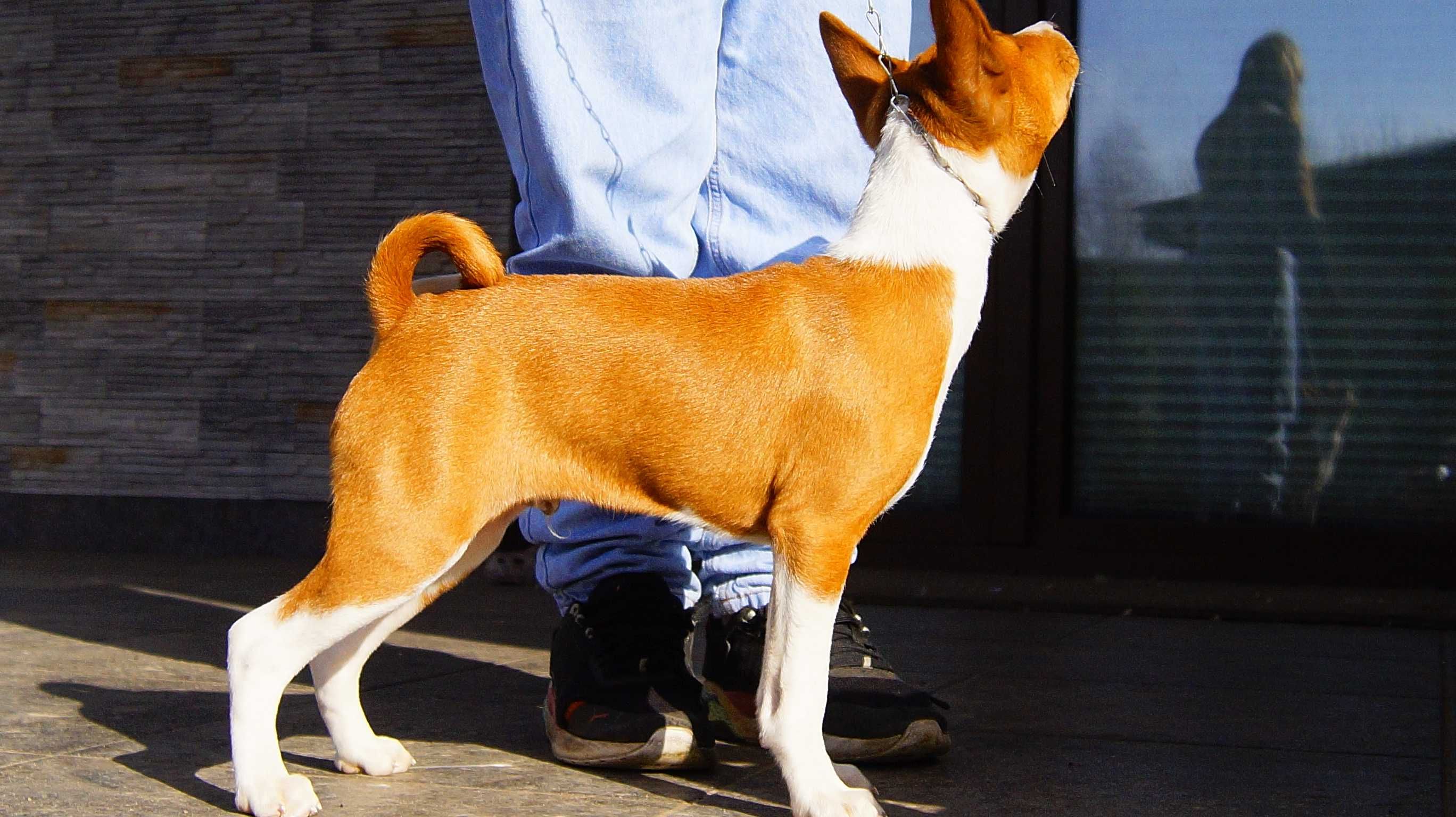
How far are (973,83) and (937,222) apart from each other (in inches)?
7.4

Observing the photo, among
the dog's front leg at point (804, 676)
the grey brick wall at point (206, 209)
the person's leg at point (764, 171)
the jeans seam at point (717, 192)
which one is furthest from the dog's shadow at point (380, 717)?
the grey brick wall at point (206, 209)

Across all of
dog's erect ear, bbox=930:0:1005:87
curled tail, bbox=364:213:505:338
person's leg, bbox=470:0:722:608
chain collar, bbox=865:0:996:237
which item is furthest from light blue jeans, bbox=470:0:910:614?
dog's erect ear, bbox=930:0:1005:87

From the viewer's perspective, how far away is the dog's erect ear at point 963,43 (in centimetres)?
179

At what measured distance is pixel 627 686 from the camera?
213 centimetres

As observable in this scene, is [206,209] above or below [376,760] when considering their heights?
above

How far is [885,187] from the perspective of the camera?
Answer: 197 cm

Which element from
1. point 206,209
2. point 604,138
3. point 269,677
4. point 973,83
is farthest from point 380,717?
point 206,209

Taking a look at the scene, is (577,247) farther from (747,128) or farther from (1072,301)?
(1072,301)

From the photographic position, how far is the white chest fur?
1.93 metres

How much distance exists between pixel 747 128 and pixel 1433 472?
111 inches

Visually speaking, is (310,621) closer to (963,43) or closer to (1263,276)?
(963,43)

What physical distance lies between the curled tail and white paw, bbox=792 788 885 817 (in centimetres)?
80

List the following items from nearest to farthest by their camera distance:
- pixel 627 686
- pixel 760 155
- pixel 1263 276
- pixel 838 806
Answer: pixel 838 806 < pixel 627 686 < pixel 760 155 < pixel 1263 276

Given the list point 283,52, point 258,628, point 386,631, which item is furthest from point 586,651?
point 283,52
